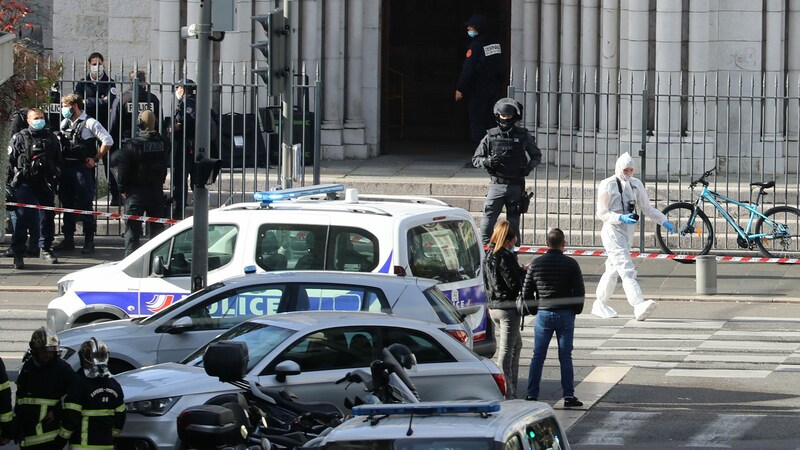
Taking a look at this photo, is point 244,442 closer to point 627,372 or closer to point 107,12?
point 627,372

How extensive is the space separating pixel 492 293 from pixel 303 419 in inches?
206

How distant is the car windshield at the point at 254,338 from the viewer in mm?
11102

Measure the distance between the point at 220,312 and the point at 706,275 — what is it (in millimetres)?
7685

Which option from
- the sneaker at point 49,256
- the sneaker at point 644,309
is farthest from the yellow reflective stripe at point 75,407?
the sneaker at point 49,256

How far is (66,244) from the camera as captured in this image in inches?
843

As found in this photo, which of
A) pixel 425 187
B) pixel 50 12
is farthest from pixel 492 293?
pixel 50 12

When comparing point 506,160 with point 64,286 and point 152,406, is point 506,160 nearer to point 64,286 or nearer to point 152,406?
point 64,286

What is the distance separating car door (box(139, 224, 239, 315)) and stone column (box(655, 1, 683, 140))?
9688 millimetres

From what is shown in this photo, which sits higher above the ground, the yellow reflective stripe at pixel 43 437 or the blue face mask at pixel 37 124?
the blue face mask at pixel 37 124

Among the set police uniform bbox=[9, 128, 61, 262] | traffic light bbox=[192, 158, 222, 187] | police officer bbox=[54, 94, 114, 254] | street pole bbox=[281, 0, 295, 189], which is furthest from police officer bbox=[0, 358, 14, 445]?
police officer bbox=[54, 94, 114, 254]

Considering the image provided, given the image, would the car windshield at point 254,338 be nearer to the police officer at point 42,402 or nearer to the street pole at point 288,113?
the police officer at point 42,402

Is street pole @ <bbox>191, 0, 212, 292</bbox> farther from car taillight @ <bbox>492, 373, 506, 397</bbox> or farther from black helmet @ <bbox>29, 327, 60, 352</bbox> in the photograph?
black helmet @ <bbox>29, 327, 60, 352</bbox>

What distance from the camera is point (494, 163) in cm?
1916

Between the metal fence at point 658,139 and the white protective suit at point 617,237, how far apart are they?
3.84 meters
